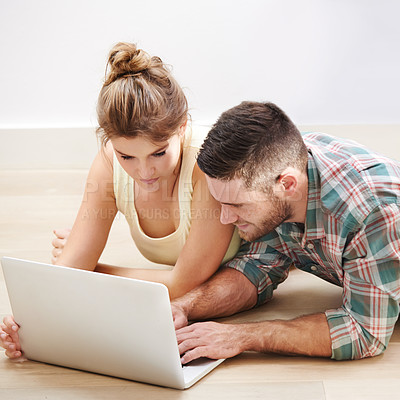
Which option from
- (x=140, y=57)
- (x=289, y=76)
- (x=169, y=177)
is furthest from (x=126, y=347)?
(x=289, y=76)

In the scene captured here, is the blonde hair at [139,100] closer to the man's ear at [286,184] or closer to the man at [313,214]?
the man at [313,214]

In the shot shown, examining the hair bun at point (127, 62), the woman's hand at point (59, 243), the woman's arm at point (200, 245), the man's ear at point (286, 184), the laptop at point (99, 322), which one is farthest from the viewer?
the woman's hand at point (59, 243)

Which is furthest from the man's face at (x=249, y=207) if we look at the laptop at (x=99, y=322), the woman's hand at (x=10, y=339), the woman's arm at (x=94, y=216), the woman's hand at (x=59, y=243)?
the woman's hand at (x=59, y=243)

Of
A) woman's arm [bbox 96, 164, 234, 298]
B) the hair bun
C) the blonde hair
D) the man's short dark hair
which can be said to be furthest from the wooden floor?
the hair bun

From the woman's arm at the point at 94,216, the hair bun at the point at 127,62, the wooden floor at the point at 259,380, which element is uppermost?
the hair bun at the point at 127,62

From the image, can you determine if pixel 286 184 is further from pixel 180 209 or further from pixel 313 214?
pixel 180 209

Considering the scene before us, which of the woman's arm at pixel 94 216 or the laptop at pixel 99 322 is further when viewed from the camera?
the woman's arm at pixel 94 216

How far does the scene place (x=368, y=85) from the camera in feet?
10.9

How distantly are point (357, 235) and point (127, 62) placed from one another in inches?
25.8

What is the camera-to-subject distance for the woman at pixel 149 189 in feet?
5.43

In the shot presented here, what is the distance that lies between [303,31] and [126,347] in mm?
2117

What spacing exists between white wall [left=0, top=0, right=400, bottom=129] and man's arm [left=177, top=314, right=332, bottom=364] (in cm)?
186

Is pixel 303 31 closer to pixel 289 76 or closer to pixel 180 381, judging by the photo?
pixel 289 76

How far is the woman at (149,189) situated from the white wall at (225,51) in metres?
1.44
